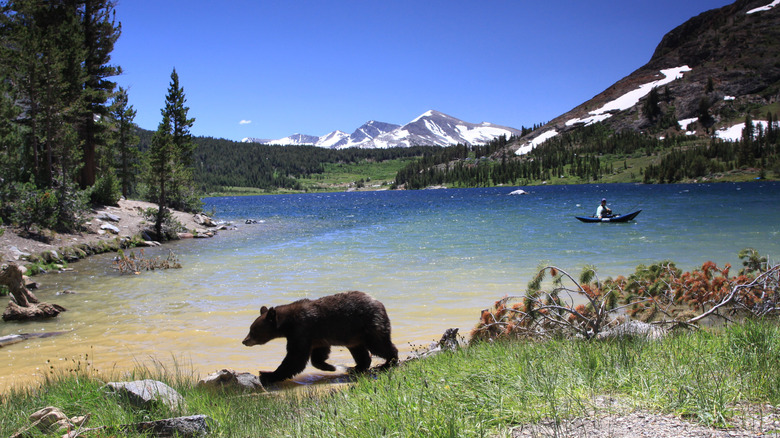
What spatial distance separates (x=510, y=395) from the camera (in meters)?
3.46

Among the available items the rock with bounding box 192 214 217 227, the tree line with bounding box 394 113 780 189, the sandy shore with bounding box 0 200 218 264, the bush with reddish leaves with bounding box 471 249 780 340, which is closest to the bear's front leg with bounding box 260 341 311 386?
the bush with reddish leaves with bounding box 471 249 780 340

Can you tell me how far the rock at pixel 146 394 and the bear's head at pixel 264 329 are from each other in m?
2.06

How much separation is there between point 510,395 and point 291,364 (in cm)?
354

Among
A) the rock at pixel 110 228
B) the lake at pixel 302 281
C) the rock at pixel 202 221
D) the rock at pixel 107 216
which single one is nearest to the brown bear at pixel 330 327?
the lake at pixel 302 281

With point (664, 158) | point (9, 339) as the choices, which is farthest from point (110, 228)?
point (664, 158)

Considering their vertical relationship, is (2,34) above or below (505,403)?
above

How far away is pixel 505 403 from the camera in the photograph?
131 inches

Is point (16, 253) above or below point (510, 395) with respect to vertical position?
below

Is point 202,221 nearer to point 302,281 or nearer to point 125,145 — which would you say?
point 125,145

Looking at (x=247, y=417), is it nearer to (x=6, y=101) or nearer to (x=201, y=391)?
(x=201, y=391)

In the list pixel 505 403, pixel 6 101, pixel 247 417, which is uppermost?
pixel 6 101

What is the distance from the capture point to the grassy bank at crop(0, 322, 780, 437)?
10.1 feet

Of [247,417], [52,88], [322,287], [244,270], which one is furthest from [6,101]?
[247,417]

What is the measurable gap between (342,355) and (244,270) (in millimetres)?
10874
